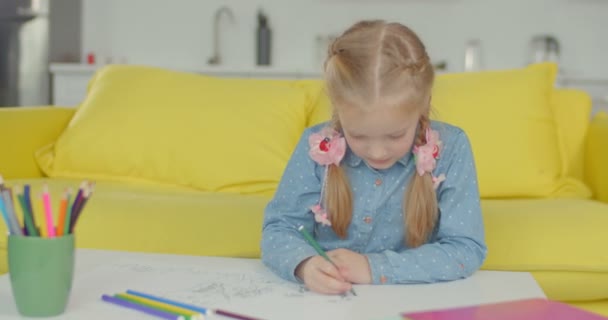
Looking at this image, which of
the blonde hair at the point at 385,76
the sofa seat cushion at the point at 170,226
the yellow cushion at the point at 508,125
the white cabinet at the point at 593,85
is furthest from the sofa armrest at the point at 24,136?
the white cabinet at the point at 593,85

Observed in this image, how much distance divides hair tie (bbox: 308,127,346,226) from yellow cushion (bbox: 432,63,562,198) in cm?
87

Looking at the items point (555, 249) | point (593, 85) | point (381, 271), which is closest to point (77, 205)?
point (381, 271)

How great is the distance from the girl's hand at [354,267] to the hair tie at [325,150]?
17 cm

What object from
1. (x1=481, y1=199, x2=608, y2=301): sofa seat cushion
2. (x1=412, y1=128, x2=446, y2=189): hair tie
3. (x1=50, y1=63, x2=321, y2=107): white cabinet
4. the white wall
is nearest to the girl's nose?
(x1=412, y1=128, x2=446, y2=189): hair tie

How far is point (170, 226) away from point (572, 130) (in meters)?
1.14

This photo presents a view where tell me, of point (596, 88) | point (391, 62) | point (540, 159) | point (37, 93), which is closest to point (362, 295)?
point (391, 62)

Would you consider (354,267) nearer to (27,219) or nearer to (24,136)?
(27,219)

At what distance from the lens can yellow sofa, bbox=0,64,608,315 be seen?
2.19 meters

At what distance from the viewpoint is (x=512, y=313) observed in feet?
3.21

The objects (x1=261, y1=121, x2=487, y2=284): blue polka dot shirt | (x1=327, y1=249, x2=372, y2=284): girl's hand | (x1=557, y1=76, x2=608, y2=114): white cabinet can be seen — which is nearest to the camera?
(x1=327, y1=249, x2=372, y2=284): girl's hand

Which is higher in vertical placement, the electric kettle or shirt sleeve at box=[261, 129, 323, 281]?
the electric kettle

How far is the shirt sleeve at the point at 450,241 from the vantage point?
1.24 m

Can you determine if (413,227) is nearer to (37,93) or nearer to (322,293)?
(322,293)

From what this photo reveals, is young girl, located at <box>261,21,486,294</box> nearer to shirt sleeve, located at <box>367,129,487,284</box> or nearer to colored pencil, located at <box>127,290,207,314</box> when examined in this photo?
shirt sleeve, located at <box>367,129,487,284</box>
